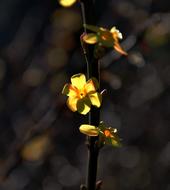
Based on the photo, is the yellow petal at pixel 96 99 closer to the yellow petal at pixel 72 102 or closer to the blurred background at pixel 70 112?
the yellow petal at pixel 72 102

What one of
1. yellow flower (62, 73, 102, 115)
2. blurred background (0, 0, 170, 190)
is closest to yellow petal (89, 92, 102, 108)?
yellow flower (62, 73, 102, 115)

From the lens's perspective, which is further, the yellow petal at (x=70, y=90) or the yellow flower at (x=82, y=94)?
the yellow petal at (x=70, y=90)

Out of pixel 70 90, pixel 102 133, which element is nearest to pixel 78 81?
pixel 70 90

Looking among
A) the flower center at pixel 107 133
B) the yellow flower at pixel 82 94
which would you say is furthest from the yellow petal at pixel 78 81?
the flower center at pixel 107 133

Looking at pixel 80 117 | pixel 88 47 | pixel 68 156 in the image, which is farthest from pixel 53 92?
pixel 88 47

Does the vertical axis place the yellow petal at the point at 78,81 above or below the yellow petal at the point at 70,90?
above

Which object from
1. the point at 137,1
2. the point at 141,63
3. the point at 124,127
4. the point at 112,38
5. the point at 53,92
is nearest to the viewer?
the point at 112,38

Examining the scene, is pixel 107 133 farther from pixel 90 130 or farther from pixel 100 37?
pixel 100 37

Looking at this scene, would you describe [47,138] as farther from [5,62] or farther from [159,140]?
[159,140]
